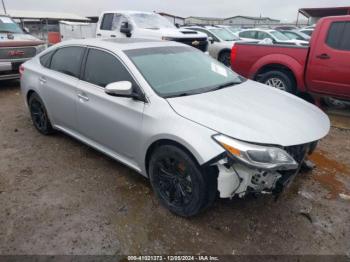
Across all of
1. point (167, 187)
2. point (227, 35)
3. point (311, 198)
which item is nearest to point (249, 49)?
point (311, 198)

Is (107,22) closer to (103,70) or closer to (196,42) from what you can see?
(196,42)

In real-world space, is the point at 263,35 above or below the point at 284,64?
below

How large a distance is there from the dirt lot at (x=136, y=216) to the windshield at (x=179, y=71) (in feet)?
3.88

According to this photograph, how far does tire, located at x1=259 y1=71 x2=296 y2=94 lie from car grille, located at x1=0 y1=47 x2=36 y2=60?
5813mm

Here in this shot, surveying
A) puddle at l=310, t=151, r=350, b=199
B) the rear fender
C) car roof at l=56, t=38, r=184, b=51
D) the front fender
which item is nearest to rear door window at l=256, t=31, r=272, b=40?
the rear fender

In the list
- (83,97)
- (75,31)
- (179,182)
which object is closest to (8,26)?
(83,97)

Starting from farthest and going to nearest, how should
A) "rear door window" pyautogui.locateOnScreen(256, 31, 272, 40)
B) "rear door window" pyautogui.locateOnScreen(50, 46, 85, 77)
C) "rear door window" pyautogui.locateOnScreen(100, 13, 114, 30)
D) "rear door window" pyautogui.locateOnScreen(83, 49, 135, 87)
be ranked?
"rear door window" pyautogui.locateOnScreen(256, 31, 272, 40) → "rear door window" pyautogui.locateOnScreen(100, 13, 114, 30) → "rear door window" pyautogui.locateOnScreen(50, 46, 85, 77) → "rear door window" pyautogui.locateOnScreen(83, 49, 135, 87)

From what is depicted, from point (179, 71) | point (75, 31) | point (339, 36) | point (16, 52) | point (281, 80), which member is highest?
point (339, 36)

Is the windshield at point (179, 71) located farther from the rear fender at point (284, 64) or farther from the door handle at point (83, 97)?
the rear fender at point (284, 64)

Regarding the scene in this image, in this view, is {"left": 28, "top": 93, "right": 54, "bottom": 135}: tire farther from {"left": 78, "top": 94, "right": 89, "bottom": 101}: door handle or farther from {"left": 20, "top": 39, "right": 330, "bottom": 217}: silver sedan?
{"left": 78, "top": 94, "right": 89, "bottom": 101}: door handle

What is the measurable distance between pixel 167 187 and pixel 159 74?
119 centimetres

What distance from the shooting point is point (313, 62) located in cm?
581

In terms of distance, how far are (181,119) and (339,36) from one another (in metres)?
4.43

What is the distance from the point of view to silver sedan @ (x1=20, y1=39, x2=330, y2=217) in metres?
2.52
